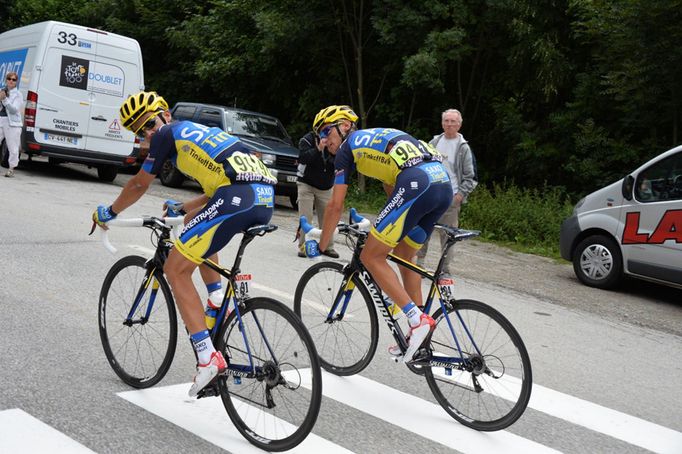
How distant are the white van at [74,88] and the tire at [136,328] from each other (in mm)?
11323

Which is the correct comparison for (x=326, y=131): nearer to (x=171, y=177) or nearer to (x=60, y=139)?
(x=60, y=139)

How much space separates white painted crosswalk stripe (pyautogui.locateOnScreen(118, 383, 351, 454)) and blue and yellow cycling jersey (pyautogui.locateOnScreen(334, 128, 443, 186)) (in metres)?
1.66

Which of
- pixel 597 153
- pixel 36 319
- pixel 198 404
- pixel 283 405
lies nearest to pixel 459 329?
pixel 283 405

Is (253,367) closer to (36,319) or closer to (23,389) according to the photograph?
(23,389)

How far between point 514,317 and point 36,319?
4444 millimetres

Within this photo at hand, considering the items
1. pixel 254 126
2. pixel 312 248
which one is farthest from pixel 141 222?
pixel 254 126

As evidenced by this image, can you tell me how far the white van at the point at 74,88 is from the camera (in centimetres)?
1512

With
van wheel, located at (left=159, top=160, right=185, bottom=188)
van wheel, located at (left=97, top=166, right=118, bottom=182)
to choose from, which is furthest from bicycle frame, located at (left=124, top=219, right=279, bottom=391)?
van wheel, located at (left=97, top=166, right=118, bottom=182)

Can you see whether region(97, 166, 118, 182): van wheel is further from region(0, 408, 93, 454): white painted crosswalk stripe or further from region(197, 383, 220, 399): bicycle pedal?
region(197, 383, 220, 399): bicycle pedal

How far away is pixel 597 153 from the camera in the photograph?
14359mm

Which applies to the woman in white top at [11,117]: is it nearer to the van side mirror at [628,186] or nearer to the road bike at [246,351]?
the van side mirror at [628,186]

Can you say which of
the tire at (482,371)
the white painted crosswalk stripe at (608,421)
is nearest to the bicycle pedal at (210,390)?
the tire at (482,371)

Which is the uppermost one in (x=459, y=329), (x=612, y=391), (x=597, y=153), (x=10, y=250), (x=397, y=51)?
(x=397, y=51)

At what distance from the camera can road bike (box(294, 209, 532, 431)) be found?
4.49 m
